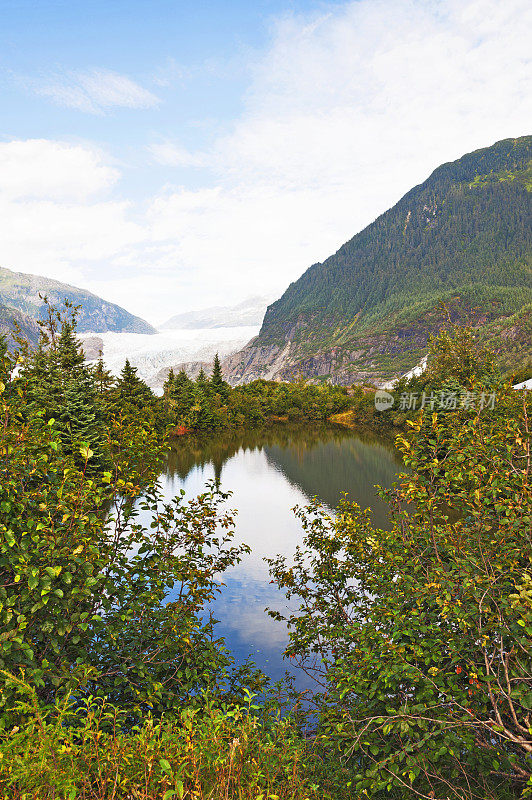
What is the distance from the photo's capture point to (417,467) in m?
5.07

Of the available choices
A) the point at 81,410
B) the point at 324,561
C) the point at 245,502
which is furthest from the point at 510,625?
the point at 81,410

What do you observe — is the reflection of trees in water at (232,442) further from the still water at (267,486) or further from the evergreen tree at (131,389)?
the evergreen tree at (131,389)

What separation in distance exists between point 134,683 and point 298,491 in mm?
26667

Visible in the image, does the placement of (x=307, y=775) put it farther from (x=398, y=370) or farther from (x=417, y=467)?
(x=398, y=370)

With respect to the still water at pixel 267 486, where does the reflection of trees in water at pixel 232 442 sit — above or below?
below

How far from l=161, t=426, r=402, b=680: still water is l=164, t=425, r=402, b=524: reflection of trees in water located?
0.08 meters

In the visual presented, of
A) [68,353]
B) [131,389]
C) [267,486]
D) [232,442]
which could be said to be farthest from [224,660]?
[232,442]

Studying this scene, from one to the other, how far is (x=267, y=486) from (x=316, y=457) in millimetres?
13881

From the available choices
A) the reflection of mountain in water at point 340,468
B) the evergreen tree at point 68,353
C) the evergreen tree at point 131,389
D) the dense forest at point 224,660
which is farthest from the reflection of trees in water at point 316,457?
the dense forest at point 224,660

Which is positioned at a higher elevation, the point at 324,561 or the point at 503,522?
the point at 503,522

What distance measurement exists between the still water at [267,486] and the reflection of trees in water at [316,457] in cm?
8

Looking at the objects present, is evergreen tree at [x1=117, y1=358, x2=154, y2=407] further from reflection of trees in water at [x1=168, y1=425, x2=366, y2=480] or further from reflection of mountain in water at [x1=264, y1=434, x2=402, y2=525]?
reflection of mountain in water at [x1=264, y1=434, x2=402, y2=525]

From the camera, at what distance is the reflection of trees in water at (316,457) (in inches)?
1230

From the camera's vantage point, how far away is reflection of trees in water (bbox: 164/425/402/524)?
31.2 meters
